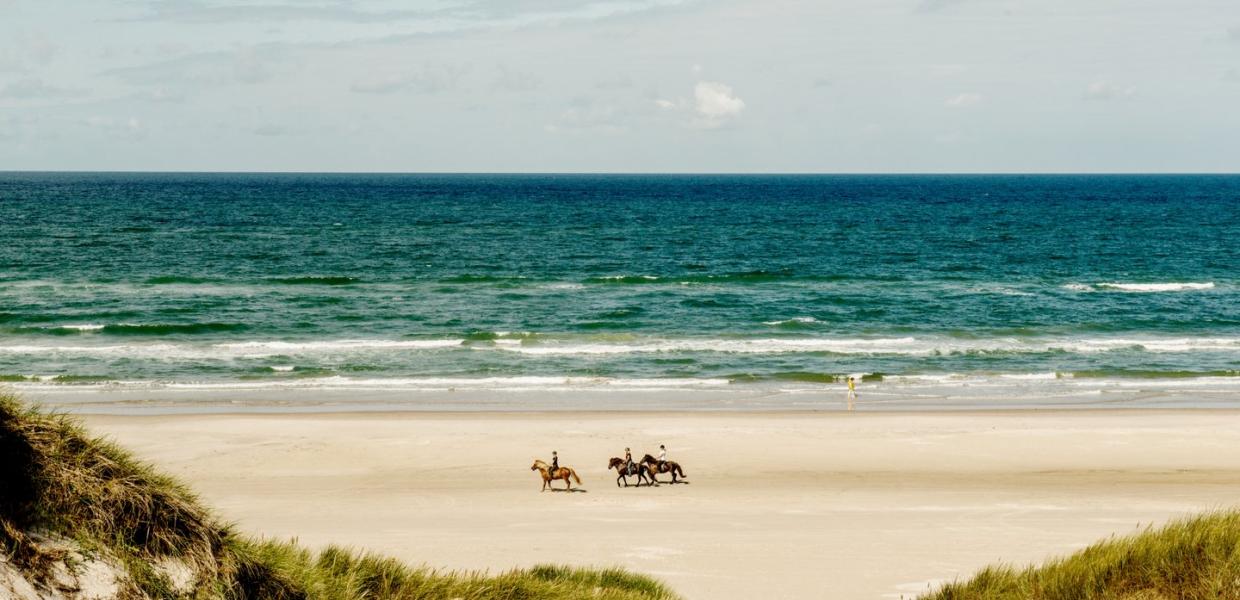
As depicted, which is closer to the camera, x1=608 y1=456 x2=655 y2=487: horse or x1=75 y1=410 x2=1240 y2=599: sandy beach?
x1=75 y1=410 x2=1240 y2=599: sandy beach

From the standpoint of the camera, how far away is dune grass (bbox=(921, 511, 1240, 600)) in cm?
888

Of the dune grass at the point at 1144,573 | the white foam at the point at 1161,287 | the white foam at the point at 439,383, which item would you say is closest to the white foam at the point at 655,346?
the white foam at the point at 439,383

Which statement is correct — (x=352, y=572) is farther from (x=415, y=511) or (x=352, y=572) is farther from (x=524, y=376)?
(x=524, y=376)

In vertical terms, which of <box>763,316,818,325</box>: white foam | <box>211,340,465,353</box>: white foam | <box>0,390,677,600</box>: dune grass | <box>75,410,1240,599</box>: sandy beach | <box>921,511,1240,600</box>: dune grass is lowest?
A: <box>75,410,1240,599</box>: sandy beach

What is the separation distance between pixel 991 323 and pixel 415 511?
3093cm

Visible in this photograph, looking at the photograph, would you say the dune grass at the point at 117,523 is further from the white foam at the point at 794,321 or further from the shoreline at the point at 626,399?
the white foam at the point at 794,321

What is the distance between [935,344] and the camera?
38781 mm

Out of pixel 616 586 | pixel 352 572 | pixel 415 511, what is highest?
pixel 352 572

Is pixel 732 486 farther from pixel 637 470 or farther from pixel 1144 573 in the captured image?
pixel 1144 573

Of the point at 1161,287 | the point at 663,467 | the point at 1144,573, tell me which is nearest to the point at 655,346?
the point at 663,467

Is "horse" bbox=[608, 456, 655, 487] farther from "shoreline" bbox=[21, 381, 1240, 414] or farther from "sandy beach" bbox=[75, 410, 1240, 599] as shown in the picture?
"shoreline" bbox=[21, 381, 1240, 414]

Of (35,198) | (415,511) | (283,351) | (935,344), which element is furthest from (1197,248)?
→ (35,198)

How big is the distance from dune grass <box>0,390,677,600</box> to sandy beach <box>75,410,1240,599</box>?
23.2 feet

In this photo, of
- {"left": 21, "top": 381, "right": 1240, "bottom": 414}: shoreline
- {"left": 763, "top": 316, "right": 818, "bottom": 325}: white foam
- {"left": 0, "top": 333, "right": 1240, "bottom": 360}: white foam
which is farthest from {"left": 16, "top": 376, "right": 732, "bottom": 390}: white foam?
{"left": 763, "top": 316, "right": 818, "bottom": 325}: white foam
